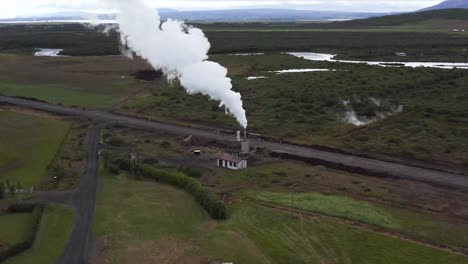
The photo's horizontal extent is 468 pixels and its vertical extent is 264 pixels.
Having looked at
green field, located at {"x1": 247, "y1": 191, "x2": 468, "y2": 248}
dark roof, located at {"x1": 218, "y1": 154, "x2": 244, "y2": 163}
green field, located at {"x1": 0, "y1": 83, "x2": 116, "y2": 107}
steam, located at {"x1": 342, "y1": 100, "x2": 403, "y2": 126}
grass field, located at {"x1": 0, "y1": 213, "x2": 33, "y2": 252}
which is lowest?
grass field, located at {"x1": 0, "y1": 213, "x2": 33, "y2": 252}

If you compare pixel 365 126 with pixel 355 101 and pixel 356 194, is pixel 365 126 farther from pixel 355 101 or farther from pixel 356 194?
pixel 356 194

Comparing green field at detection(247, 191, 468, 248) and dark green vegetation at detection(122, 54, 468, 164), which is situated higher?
dark green vegetation at detection(122, 54, 468, 164)

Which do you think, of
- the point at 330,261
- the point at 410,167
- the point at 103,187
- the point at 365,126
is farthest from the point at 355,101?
the point at 330,261

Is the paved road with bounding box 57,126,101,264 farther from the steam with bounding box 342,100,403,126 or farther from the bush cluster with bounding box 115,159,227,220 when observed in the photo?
the steam with bounding box 342,100,403,126

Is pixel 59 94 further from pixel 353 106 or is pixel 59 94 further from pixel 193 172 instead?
pixel 193 172

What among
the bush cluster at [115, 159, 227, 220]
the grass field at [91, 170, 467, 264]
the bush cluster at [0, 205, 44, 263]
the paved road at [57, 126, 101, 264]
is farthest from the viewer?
the bush cluster at [115, 159, 227, 220]

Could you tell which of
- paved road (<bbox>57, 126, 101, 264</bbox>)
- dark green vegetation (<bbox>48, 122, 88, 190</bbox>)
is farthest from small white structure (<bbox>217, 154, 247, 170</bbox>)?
dark green vegetation (<bbox>48, 122, 88, 190</bbox>)

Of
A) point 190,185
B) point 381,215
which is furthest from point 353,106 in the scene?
point 381,215

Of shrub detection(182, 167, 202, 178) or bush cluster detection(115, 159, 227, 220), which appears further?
shrub detection(182, 167, 202, 178)
